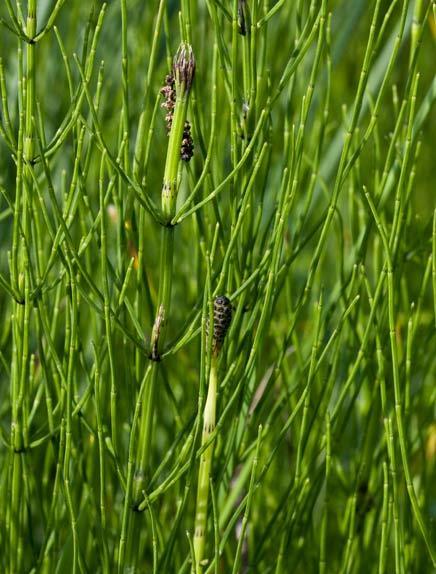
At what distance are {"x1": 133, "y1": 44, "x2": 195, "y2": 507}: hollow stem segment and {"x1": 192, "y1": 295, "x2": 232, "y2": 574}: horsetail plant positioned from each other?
0.22 feet

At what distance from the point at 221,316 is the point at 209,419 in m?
0.12

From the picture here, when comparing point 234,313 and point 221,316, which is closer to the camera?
point 221,316

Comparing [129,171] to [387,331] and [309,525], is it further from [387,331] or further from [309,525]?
[309,525]

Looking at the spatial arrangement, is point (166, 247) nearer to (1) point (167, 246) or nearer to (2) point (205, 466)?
(1) point (167, 246)

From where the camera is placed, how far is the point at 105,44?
1730 millimetres

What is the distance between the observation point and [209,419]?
1.01 metres

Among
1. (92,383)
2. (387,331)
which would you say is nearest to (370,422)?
(387,331)

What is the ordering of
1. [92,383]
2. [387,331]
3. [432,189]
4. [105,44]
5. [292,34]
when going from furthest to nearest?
[432,189]
[105,44]
[292,34]
[387,331]
[92,383]

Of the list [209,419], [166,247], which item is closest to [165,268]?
[166,247]

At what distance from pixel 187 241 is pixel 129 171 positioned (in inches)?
23.1

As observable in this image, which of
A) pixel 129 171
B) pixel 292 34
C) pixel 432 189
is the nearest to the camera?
pixel 129 171

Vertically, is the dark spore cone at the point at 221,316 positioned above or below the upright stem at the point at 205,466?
above

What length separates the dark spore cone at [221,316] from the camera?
0.97 m

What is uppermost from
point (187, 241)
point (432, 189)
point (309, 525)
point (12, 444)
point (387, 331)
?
point (432, 189)
